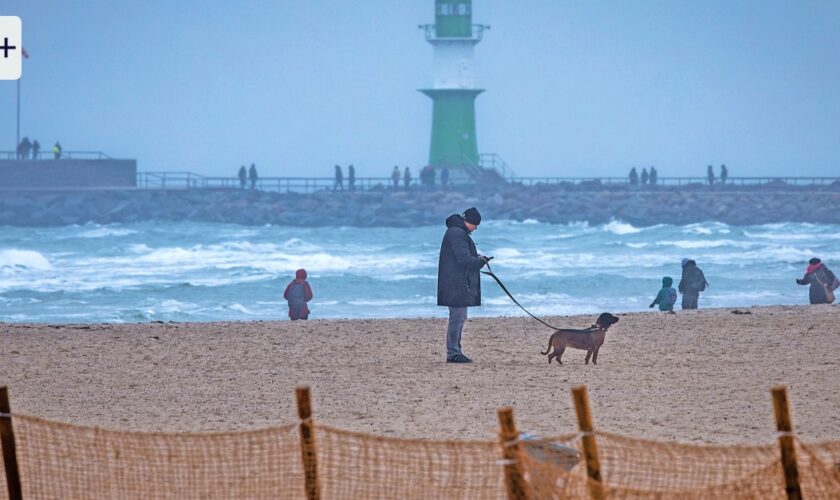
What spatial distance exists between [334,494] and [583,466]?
120cm

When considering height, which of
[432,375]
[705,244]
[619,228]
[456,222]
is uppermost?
[456,222]

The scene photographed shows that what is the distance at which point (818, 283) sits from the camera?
1870cm

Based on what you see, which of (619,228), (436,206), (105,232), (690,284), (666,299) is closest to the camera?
(666,299)

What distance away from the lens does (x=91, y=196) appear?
7169cm

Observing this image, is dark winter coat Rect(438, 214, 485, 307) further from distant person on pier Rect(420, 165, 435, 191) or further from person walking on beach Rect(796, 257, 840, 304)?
distant person on pier Rect(420, 165, 435, 191)

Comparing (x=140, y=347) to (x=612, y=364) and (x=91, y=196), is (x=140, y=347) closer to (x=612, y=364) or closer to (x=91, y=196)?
(x=612, y=364)

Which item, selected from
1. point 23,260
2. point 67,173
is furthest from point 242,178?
point 23,260

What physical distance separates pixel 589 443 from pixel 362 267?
3855cm

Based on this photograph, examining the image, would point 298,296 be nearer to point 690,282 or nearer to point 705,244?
point 690,282

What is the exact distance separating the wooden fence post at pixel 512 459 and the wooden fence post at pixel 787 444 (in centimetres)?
104

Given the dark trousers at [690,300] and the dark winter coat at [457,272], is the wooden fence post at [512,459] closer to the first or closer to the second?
the dark winter coat at [457,272]

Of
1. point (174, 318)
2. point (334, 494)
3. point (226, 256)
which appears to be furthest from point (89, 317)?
point (226, 256)

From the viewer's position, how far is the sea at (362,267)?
28625 millimetres

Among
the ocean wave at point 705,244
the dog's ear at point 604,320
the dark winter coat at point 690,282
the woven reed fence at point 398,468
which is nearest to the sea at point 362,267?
the ocean wave at point 705,244
